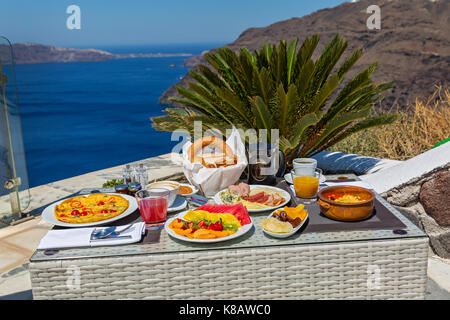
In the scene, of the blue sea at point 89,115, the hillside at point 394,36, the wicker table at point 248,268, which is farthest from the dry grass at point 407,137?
the hillside at point 394,36

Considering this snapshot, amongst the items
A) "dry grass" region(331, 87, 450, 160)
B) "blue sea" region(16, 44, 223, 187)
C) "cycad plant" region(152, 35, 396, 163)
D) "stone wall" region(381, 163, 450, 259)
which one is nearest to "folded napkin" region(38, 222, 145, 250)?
"cycad plant" region(152, 35, 396, 163)

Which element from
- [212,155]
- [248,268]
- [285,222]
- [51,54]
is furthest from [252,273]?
[51,54]

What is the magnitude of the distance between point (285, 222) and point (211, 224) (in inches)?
13.9

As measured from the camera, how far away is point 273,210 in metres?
2.32

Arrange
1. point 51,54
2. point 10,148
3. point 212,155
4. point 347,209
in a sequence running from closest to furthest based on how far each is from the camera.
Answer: point 347,209
point 212,155
point 10,148
point 51,54

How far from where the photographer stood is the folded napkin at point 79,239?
192 centimetres

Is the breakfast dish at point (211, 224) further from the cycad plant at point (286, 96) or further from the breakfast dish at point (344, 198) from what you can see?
the cycad plant at point (286, 96)

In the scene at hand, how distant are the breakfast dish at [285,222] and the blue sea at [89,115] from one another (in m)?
14.6

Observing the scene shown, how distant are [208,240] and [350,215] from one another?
73 centimetres

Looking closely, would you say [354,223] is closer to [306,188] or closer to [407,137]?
[306,188]

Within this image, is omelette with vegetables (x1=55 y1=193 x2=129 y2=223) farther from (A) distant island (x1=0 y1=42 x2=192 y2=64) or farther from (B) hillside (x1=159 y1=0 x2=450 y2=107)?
(A) distant island (x1=0 y1=42 x2=192 y2=64)

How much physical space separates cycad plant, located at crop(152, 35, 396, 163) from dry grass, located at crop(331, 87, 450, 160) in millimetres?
1493

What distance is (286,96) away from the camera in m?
3.29

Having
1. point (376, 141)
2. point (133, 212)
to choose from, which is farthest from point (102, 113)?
point (133, 212)
